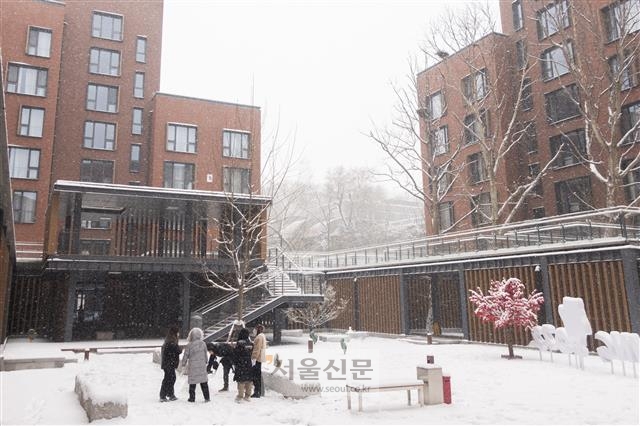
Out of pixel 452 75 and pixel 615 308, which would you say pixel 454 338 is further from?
pixel 452 75

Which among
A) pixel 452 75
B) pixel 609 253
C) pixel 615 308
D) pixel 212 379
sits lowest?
pixel 212 379

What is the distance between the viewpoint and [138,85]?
4494 centimetres

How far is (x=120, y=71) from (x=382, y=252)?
30230 mm

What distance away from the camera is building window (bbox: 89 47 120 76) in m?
43.3

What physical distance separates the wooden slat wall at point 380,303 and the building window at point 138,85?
93.3 feet

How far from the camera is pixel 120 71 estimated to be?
4388cm

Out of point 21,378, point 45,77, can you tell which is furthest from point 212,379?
point 45,77

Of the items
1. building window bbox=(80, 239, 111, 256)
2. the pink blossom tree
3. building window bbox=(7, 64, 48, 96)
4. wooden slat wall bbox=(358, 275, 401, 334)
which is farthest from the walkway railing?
building window bbox=(7, 64, 48, 96)

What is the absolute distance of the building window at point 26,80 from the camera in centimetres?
3700

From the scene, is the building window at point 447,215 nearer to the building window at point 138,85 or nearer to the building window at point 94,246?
the building window at point 94,246

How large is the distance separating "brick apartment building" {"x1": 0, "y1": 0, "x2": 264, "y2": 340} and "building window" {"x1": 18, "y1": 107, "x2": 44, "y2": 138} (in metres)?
0.07

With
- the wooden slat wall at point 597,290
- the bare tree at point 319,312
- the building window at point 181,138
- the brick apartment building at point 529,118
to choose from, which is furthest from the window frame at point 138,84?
the wooden slat wall at point 597,290

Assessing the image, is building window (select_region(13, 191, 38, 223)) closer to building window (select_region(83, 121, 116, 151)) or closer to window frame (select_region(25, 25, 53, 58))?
building window (select_region(83, 121, 116, 151))

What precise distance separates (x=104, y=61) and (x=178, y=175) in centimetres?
1279
